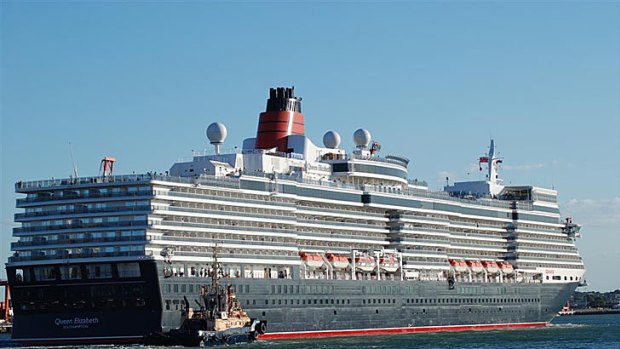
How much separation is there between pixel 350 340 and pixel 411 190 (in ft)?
80.0

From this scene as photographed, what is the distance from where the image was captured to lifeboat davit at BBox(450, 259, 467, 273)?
119619 mm

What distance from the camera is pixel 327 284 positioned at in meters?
99.4

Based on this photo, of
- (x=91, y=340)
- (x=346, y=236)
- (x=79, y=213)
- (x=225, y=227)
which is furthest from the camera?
(x=346, y=236)

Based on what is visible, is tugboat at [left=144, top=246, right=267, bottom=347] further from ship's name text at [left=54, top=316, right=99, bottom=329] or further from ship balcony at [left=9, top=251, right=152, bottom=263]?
ship balcony at [left=9, top=251, right=152, bottom=263]

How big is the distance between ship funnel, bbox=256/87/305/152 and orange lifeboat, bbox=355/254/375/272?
1269 centimetres

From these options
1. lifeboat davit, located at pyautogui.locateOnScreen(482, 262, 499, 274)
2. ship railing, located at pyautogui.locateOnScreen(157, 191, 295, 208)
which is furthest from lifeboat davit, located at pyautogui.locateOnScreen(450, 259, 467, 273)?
ship railing, located at pyautogui.locateOnScreen(157, 191, 295, 208)

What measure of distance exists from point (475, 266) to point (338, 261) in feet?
77.8

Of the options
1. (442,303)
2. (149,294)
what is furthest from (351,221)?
(149,294)

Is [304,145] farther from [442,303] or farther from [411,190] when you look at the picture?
[442,303]

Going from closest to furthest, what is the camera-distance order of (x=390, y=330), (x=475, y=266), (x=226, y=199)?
(x=226, y=199), (x=390, y=330), (x=475, y=266)

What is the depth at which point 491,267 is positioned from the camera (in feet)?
410

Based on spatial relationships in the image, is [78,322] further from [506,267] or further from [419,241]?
[506,267]

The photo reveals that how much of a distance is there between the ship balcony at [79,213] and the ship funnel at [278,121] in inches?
1030

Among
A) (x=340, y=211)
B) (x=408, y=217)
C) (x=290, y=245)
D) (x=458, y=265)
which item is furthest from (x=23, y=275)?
(x=458, y=265)
